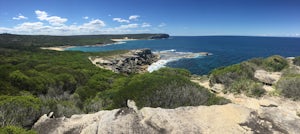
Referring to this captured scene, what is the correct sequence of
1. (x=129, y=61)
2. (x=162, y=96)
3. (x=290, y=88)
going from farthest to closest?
(x=129, y=61) < (x=290, y=88) < (x=162, y=96)

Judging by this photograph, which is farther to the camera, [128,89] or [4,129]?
[128,89]

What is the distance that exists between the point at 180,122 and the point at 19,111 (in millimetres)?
5746

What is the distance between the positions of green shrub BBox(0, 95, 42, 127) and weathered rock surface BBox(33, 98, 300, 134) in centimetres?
91

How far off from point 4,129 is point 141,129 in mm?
3649

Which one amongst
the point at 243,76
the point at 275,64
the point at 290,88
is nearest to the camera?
the point at 290,88

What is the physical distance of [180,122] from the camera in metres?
6.58

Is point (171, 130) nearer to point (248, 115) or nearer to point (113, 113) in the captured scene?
point (113, 113)

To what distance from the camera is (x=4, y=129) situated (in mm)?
6078

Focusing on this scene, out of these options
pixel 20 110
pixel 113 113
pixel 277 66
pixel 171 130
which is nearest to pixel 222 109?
pixel 171 130

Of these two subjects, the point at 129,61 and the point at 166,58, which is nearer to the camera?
the point at 129,61

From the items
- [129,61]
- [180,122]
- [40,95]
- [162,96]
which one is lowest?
[129,61]

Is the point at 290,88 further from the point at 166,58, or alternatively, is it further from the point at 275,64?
the point at 166,58

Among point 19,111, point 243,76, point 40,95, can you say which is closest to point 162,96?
point 19,111

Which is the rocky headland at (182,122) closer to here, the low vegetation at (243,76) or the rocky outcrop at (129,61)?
the low vegetation at (243,76)
